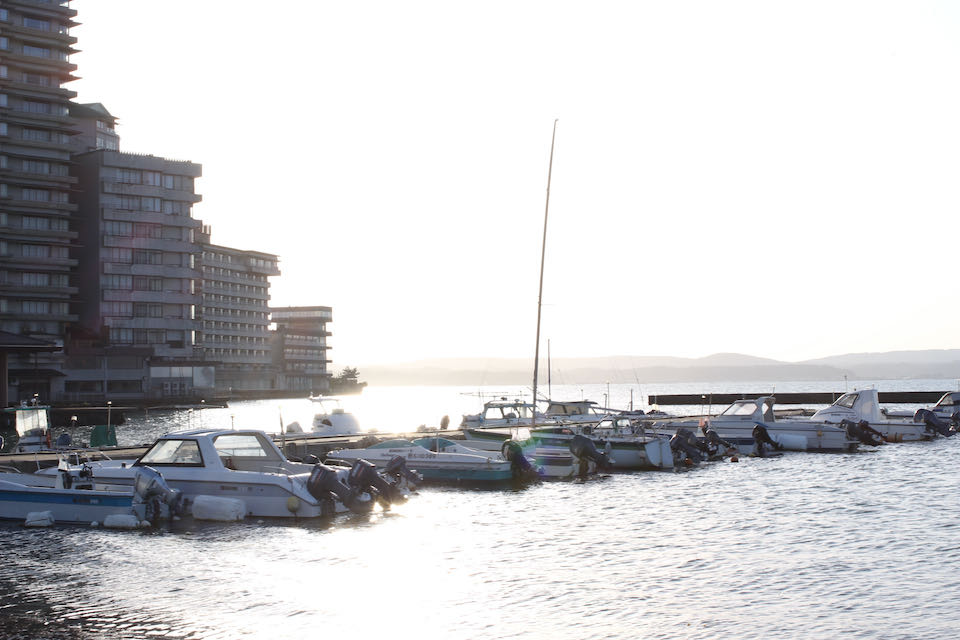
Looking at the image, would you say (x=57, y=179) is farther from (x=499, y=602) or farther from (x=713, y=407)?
(x=499, y=602)

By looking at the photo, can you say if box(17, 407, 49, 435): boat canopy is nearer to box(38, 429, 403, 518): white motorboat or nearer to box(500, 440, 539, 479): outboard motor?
box(38, 429, 403, 518): white motorboat

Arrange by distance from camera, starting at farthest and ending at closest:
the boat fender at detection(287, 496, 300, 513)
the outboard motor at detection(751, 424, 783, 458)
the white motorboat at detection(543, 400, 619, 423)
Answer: the white motorboat at detection(543, 400, 619, 423) → the outboard motor at detection(751, 424, 783, 458) → the boat fender at detection(287, 496, 300, 513)

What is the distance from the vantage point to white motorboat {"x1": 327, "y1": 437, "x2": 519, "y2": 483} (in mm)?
36469

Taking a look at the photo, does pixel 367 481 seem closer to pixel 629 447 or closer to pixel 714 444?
pixel 629 447

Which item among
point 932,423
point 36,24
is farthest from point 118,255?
point 932,423

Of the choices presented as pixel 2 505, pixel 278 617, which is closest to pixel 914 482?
pixel 278 617

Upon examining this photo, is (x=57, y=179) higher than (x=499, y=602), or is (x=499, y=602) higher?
(x=57, y=179)

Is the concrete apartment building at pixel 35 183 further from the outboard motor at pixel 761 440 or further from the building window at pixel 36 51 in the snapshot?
the outboard motor at pixel 761 440

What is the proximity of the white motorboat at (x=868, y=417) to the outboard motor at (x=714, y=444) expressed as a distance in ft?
32.5

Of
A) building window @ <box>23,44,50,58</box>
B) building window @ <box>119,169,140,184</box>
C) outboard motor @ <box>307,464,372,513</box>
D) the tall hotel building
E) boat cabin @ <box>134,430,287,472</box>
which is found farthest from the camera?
building window @ <box>119,169,140,184</box>

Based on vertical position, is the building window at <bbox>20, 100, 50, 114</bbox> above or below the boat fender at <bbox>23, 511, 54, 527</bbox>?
above

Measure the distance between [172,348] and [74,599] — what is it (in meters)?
130

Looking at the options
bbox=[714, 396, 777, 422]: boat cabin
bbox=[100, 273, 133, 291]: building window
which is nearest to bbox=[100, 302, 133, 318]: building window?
bbox=[100, 273, 133, 291]: building window

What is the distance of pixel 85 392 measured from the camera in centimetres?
13275
